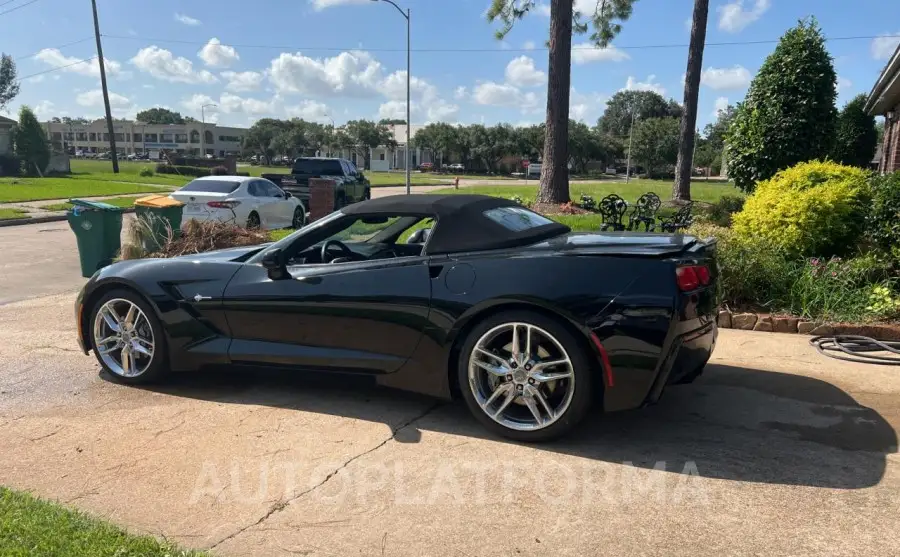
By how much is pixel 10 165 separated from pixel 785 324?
160 feet

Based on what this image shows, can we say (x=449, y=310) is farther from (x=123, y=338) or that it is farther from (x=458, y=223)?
(x=123, y=338)

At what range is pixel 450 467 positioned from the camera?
3.61 m

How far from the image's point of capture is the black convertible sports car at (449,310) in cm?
369

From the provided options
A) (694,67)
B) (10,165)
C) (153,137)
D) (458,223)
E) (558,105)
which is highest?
(153,137)

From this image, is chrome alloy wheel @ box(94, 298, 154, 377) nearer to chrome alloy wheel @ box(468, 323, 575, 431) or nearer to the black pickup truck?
chrome alloy wheel @ box(468, 323, 575, 431)

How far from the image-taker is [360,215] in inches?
180

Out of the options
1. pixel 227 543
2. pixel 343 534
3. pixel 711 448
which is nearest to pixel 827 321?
pixel 711 448

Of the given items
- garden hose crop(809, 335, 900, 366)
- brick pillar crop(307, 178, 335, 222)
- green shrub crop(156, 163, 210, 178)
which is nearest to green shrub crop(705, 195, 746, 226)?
garden hose crop(809, 335, 900, 366)

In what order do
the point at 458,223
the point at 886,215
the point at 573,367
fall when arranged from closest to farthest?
the point at 573,367 → the point at 458,223 → the point at 886,215

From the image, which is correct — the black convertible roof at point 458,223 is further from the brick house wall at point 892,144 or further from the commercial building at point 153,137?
the commercial building at point 153,137

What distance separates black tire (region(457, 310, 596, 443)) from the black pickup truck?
1658 centimetres

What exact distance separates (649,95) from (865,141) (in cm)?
10167

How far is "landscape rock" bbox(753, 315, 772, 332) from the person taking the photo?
6.40m

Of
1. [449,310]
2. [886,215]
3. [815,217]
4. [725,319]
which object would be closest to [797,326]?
[725,319]
